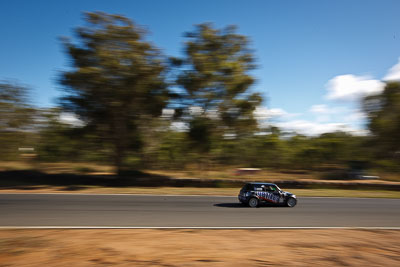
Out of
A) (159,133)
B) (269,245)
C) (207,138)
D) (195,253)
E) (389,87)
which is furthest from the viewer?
(389,87)

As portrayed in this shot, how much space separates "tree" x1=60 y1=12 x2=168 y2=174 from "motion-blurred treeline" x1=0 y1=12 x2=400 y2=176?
8 centimetres

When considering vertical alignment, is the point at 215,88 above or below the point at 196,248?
above

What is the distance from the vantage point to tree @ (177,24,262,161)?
26406 millimetres

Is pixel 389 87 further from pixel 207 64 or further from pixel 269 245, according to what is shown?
pixel 269 245

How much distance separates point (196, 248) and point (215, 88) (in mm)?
20366

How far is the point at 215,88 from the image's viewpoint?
1056 inches

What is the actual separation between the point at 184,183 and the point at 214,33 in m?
13.8

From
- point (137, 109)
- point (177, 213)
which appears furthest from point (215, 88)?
point (177, 213)

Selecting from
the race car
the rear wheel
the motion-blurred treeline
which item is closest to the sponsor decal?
the race car

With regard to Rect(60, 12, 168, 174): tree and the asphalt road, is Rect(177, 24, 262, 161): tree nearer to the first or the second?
Rect(60, 12, 168, 174): tree

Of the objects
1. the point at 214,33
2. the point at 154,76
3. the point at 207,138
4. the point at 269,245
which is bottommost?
the point at 269,245

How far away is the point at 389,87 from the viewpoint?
114ft

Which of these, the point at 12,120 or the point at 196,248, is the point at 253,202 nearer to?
the point at 196,248

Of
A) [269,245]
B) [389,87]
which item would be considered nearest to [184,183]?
[269,245]
